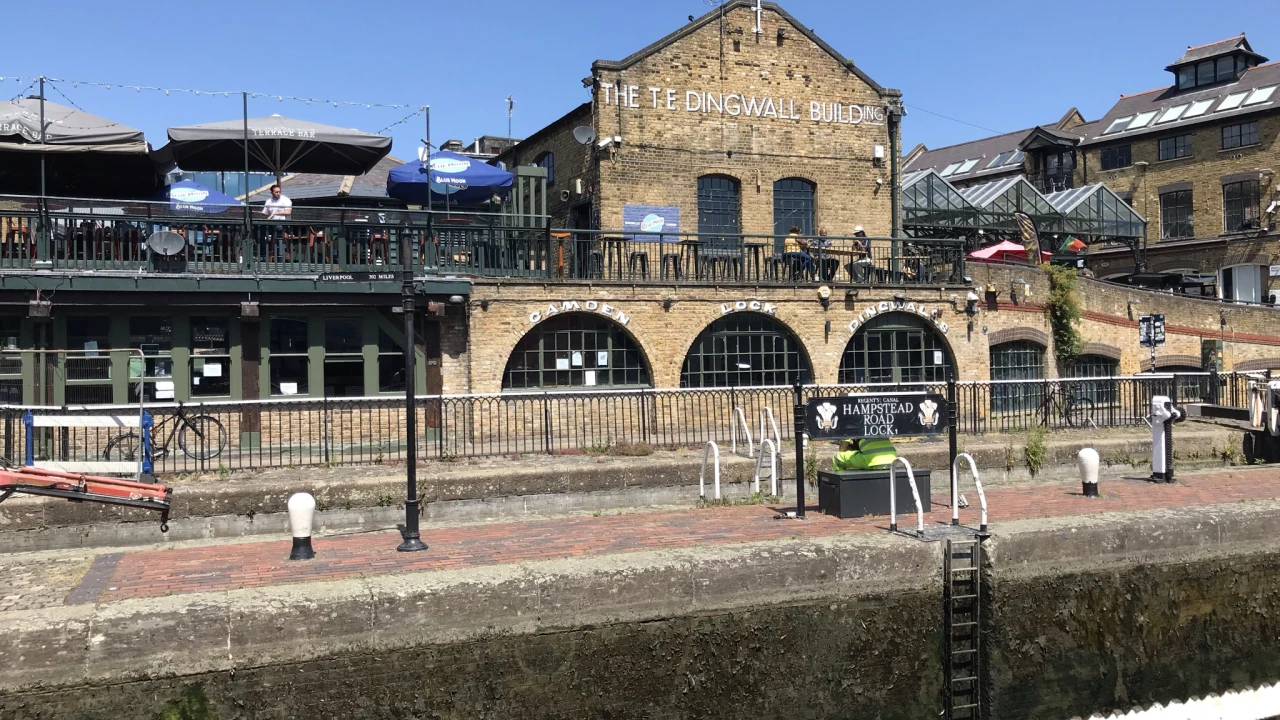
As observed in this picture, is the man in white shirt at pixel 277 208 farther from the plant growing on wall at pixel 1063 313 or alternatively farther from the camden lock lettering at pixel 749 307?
the plant growing on wall at pixel 1063 313

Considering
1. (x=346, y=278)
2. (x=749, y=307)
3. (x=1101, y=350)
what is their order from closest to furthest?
1. (x=346, y=278)
2. (x=749, y=307)
3. (x=1101, y=350)

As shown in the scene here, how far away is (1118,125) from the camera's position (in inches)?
1682

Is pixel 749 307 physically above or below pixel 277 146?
below

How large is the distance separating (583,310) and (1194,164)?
3228cm

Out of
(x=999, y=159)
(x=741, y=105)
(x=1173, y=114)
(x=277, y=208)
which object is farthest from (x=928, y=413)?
(x=999, y=159)

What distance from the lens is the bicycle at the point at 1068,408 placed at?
16109mm

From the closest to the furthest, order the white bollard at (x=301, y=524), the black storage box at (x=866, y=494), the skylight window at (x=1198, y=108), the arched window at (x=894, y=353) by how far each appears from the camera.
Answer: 1. the white bollard at (x=301, y=524)
2. the black storage box at (x=866, y=494)
3. the arched window at (x=894, y=353)
4. the skylight window at (x=1198, y=108)

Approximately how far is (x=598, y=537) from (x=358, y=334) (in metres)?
8.10

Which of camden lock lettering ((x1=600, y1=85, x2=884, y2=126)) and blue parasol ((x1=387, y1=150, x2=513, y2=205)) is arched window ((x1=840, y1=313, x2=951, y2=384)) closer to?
camden lock lettering ((x1=600, y1=85, x2=884, y2=126))

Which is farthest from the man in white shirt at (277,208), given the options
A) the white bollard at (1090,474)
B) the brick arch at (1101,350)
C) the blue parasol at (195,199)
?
the brick arch at (1101,350)

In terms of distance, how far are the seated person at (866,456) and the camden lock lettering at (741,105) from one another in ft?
41.4

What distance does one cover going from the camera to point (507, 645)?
6.71 metres

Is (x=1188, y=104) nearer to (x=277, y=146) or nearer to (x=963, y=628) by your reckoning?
A: (x=277, y=146)

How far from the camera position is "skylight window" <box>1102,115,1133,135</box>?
4236 centimetres
